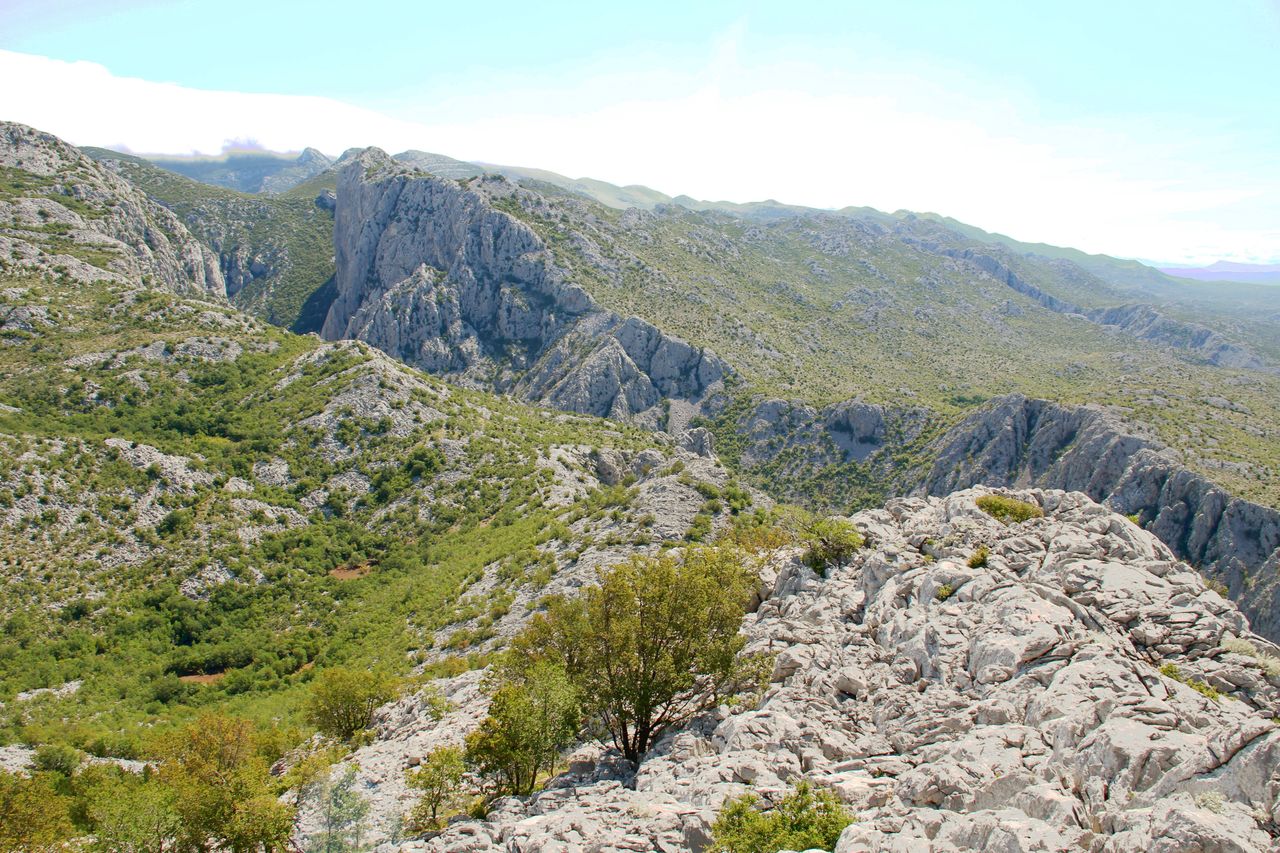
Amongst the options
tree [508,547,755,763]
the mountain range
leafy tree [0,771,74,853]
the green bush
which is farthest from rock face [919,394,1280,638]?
leafy tree [0,771,74,853]

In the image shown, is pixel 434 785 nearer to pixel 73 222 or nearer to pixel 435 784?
pixel 435 784

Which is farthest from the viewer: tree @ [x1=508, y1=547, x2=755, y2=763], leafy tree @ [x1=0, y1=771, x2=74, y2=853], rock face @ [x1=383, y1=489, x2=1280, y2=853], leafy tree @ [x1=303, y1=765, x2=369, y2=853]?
tree @ [x1=508, y1=547, x2=755, y2=763]

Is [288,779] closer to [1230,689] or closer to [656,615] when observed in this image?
[656,615]

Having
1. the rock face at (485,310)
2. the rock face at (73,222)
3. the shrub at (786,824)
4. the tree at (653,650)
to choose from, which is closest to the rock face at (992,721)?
the shrub at (786,824)

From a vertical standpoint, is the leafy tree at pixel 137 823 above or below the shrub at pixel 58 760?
above

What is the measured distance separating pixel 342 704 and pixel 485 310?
131680mm

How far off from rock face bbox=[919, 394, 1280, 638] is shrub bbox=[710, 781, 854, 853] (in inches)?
3510

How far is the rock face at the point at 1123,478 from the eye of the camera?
253ft

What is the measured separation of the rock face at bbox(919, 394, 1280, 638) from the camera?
253ft

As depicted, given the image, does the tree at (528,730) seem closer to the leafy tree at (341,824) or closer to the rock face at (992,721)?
the rock face at (992,721)

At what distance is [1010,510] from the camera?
2908cm

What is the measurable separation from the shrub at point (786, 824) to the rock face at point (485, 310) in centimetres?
11768

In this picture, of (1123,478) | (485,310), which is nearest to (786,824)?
(1123,478)

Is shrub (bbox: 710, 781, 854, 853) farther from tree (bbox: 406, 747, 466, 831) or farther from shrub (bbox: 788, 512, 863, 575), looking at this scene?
shrub (bbox: 788, 512, 863, 575)
